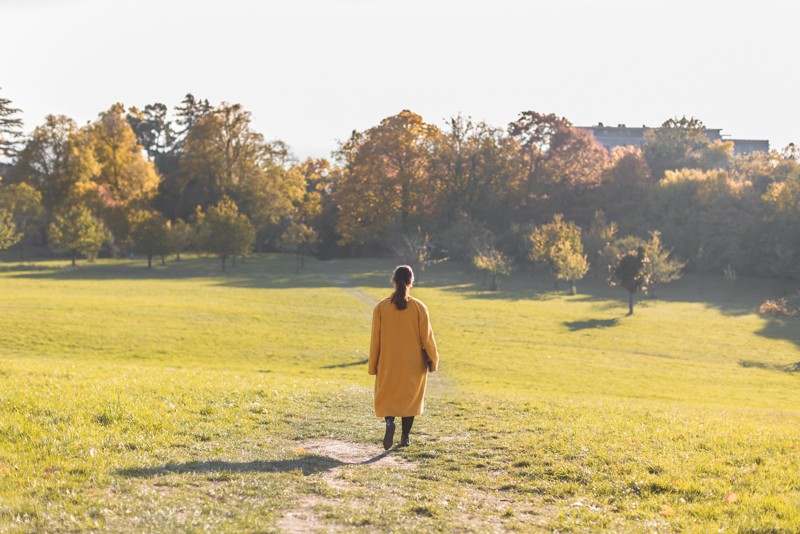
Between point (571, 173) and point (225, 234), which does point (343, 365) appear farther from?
point (571, 173)

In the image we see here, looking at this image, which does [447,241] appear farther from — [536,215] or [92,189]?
[92,189]

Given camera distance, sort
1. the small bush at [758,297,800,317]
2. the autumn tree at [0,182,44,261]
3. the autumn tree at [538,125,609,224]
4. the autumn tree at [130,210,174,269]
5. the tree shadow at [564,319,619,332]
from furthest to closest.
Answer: the autumn tree at [538,125,609,224] < the autumn tree at [0,182,44,261] < the autumn tree at [130,210,174,269] < the small bush at [758,297,800,317] < the tree shadow at [564,319,619,332]

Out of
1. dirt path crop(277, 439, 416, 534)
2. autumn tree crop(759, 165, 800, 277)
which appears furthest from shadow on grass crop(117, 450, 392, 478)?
autumn tree crop(759, 165, 800, 277)

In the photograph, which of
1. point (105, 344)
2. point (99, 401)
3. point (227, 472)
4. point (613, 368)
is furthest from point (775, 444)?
point (105, 344)

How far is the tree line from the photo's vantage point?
255 feet

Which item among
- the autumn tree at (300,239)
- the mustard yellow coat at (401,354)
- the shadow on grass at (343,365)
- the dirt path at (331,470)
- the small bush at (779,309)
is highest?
the autumn tree at (300,239)

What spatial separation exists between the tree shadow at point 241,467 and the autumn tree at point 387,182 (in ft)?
244

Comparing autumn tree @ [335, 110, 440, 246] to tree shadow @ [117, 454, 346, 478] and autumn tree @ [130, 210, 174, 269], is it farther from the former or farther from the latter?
tree shadow @ [117, 454, 346, 478]

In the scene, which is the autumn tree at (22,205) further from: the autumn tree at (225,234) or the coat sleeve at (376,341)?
the coat sleeve at (376,341)

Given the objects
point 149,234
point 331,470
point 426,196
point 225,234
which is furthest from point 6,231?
point 331,470

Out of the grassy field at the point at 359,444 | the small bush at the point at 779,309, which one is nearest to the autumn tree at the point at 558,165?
the small bush at the point at 779,309

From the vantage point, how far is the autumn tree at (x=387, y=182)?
86500mm

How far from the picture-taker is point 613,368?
34500 mm

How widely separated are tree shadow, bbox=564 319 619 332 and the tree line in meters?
18.3
